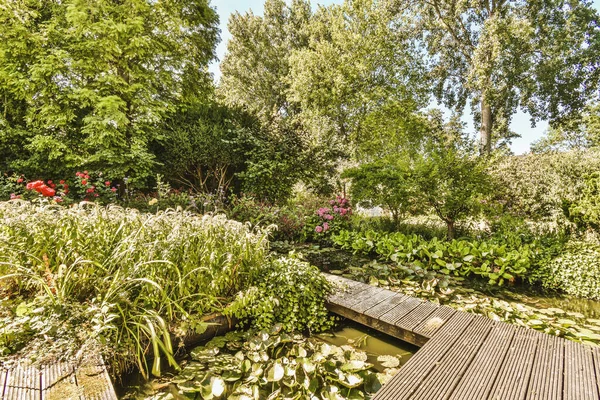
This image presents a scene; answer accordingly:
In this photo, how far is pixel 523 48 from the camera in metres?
10.5

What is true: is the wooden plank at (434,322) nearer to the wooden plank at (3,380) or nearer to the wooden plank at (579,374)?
the wooden plank at (579,374)

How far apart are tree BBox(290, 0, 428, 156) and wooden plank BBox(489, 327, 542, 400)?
9121mm

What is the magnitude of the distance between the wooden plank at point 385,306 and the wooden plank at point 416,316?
18 centimetres

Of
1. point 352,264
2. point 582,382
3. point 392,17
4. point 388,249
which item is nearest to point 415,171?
point 388,249

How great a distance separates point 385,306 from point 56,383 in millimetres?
2412

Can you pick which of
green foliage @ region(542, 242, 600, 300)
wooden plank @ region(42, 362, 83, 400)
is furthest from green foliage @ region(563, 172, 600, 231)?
wooden plank @ region(42, 362, 83, 400)

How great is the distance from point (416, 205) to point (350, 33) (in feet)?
28.2

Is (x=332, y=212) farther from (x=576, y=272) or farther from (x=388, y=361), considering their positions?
(x=388, y=361)

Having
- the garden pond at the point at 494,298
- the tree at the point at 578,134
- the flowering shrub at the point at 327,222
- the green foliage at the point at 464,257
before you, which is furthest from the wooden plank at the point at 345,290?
the tree at the point at 578,134

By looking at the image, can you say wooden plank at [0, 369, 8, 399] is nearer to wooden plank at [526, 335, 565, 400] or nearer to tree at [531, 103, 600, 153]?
wooden plank at [526, 335, 565, 400]

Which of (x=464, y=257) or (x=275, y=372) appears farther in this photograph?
(x=464, y=257)

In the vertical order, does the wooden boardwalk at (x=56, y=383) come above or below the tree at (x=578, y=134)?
below

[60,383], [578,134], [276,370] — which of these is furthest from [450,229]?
[578,134]

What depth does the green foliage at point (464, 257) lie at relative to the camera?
395 centimetres
